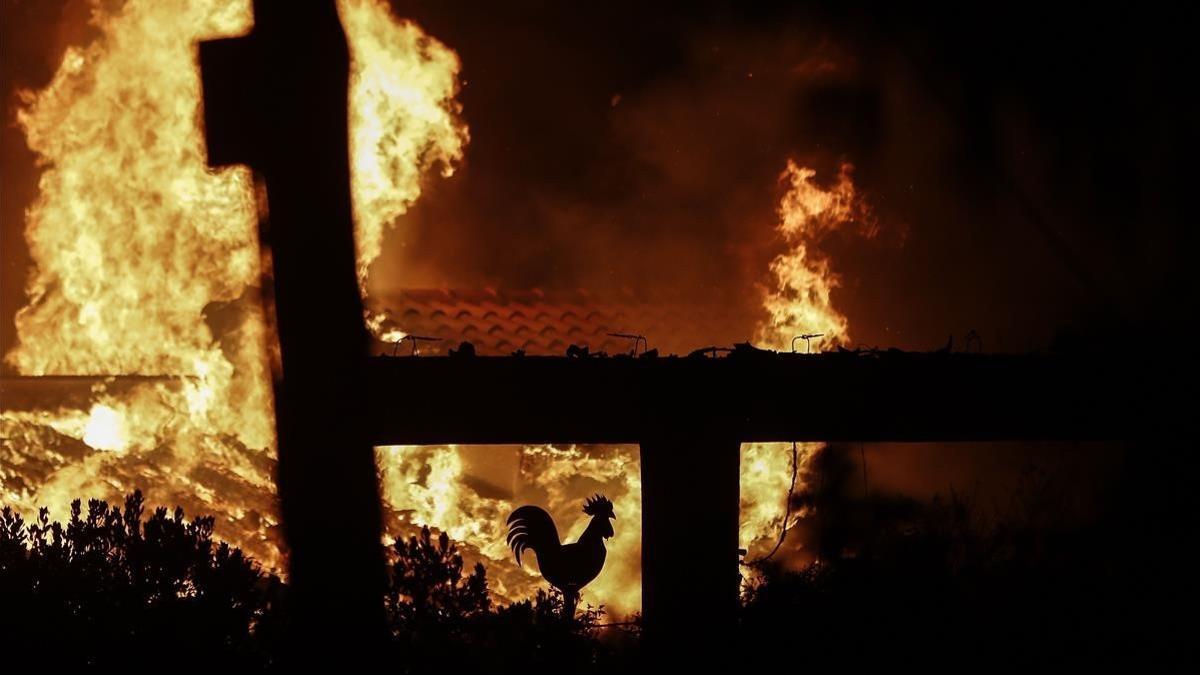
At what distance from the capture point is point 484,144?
26.6 ft

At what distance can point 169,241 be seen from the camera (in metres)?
7.28

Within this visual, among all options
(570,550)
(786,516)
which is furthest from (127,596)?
(786,516)

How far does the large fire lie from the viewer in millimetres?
7086

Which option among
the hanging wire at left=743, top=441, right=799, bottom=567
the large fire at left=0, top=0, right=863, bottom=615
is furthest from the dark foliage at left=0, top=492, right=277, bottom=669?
the hanging wire at left=743, top=441, right=799, bottom=567

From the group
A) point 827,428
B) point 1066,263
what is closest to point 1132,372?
point 827,428

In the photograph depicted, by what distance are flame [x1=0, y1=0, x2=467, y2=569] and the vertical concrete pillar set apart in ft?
12.4

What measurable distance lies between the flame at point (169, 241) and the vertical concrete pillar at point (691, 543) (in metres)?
3.79

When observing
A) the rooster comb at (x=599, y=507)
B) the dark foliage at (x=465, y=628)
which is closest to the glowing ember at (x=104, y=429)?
the dark foliage at (x=465, y=628)

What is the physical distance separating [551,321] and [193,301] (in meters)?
3.40

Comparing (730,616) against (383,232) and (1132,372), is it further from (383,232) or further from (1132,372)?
(383,232)

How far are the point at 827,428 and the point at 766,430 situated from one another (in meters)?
0.43

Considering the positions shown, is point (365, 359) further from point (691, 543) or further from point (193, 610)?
point (691, 543)

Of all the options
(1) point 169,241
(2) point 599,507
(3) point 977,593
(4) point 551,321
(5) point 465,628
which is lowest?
(5) point 465,628

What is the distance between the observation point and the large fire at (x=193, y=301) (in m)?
7.09
